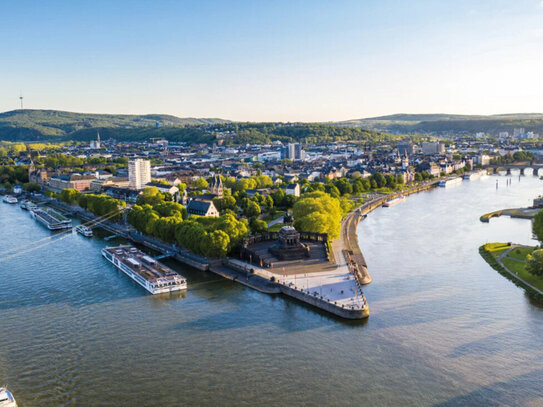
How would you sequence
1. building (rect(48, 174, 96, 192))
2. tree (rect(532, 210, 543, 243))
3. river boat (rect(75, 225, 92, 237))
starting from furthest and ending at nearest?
building (rect(48, 174, 96, 192)), river boat (rect(75, 225, 92, 237)), tree (rect(532, 210, 543, 243))

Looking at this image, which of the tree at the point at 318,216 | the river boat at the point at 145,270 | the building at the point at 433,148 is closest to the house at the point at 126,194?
the river boat at the point at 145,270

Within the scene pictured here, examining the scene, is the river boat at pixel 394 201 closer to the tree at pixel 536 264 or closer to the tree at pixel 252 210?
the tree at pixel 252 210

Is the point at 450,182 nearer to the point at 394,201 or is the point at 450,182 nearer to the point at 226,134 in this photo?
the point at 394,201

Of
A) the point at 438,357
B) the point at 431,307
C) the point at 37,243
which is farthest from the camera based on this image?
the point at 37,243

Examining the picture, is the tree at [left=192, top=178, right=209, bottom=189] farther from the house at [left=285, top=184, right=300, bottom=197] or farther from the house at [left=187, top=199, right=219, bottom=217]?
the house at [left=187, top=199, right=219, bottom=217]

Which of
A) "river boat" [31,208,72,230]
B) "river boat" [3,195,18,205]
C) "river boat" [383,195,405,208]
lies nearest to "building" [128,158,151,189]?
"river boat" [3,195,18,205]

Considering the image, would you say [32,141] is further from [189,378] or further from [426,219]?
[189,378]

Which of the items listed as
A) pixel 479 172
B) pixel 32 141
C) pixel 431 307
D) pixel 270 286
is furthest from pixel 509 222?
pixel 32 141

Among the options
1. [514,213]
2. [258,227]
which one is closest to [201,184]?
[258,227]
